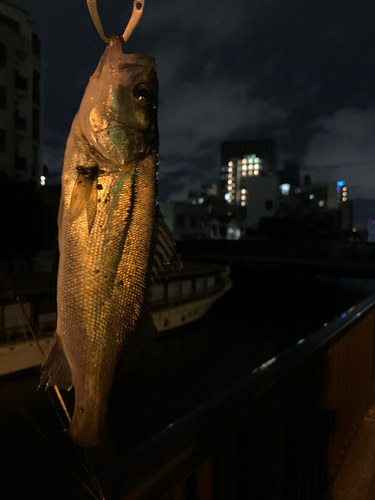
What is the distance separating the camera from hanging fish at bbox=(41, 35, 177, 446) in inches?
46.4

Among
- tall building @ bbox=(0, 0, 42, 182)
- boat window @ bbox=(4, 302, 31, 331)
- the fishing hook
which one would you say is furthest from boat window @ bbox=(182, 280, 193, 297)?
the fishing hook

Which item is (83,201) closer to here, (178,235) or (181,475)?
(181,475)

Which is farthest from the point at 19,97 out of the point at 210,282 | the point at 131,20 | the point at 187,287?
the point at 131,20

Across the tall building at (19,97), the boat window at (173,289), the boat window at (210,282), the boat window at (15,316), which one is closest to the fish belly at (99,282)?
the boat window at (15,316)

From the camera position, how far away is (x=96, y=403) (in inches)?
45.2

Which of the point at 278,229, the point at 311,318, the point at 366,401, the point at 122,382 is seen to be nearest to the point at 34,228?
the point at 122,382

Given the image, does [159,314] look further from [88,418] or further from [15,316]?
[88,418]

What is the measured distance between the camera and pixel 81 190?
1182mm

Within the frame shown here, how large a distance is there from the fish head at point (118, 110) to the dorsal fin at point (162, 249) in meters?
0.24

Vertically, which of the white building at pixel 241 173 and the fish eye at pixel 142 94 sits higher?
the white building at pixel 241 173

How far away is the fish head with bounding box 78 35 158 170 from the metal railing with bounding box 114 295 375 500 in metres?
0.99

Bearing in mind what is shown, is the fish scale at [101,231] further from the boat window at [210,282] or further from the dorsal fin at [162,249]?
the boat window at [210,282]

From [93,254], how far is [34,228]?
10861 mm

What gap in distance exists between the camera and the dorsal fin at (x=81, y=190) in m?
1.17
